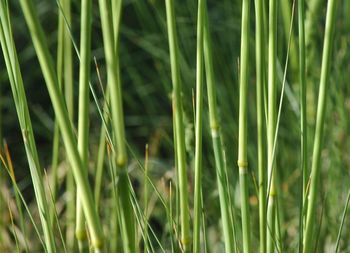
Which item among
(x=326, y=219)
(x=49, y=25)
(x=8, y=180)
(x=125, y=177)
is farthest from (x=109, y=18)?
(x=49, y=25)

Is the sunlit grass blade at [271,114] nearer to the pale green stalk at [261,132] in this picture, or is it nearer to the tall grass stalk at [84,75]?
the pale green stalk at [261,132]

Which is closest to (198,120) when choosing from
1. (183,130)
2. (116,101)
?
(183,130)

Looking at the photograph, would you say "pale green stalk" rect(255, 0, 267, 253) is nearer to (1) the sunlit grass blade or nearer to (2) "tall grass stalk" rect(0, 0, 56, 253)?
(1) the sunlit grass blade

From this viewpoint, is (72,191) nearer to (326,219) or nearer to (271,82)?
(326,219)

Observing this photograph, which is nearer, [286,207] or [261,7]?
[261,7]

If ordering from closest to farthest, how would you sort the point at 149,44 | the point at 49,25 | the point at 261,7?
the point at 261,7 → the point at 149,44 → the point at 49,25

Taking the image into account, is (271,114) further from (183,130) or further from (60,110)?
(60,110)
